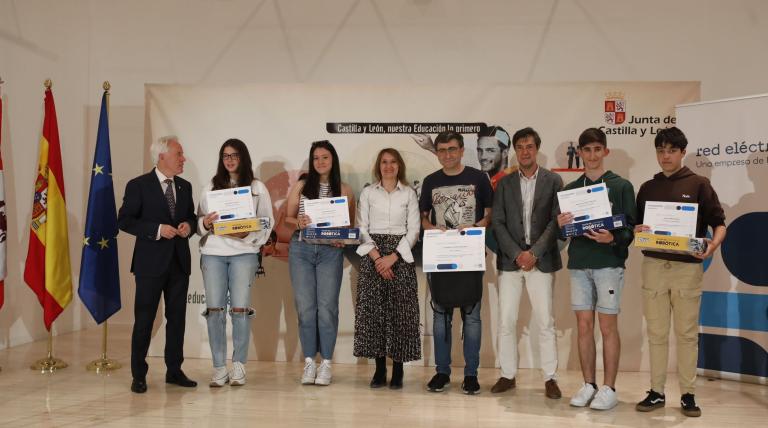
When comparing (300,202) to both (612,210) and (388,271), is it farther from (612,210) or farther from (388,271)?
(612,210)

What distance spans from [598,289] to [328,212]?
171cm

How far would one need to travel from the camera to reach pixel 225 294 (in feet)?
13.3

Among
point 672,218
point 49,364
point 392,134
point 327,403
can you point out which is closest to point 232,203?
point 327,403

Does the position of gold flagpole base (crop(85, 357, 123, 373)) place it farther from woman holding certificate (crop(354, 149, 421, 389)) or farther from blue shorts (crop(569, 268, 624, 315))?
blue shorts (crop(569, 268, 624, 315))

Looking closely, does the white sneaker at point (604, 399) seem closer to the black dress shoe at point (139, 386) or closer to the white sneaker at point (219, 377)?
the white sneaker at point (219, 377)

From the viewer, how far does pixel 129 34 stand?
6.36 m

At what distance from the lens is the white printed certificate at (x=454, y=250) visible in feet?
12.6

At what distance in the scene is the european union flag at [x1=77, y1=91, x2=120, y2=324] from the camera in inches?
180

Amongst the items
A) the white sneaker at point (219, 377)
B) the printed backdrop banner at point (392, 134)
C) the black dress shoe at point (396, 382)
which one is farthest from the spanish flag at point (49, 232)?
the black dress shoe at point (396, 382)

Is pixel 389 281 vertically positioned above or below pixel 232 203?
below

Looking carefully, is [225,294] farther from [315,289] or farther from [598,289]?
[598,289]

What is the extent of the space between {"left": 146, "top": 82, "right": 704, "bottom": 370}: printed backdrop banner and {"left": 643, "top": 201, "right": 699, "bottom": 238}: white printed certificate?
1.28m

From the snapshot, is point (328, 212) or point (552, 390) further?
point (328, 212)

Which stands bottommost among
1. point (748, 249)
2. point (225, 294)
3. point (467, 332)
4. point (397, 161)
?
point (467, 332)
